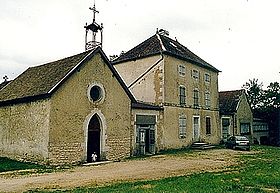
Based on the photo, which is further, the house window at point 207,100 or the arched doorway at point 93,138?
the house window at point 207,100

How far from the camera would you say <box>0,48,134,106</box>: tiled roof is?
732 inches

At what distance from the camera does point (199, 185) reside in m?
10.8

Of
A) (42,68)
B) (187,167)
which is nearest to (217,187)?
(187,167)

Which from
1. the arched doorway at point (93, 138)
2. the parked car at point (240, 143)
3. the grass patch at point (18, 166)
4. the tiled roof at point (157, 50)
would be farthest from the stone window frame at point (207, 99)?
the grass patch at point (18, 166)

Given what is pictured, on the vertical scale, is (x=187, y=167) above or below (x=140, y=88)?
below

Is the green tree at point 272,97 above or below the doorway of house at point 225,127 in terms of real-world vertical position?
above

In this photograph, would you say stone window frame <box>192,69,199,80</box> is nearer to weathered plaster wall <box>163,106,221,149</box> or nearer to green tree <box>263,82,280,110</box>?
weathered plaster wall <box>163,106,221,149</box>

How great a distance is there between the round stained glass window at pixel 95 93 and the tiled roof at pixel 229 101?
2018 cm

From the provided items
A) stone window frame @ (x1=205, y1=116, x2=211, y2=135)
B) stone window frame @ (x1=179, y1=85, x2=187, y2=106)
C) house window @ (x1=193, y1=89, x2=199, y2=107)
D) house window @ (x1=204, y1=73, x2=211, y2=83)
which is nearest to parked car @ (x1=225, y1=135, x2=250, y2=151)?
stone window frame @ (x1=205, y1=116, x2=211, y2=135)

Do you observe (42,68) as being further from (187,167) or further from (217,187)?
(217,187)

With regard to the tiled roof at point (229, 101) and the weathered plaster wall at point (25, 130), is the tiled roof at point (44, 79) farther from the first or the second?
the tiled roof at point (229, 101)

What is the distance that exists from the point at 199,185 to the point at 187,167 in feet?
19.6

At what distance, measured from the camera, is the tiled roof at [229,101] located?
125 ft

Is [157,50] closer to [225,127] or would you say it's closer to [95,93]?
[95,93]
